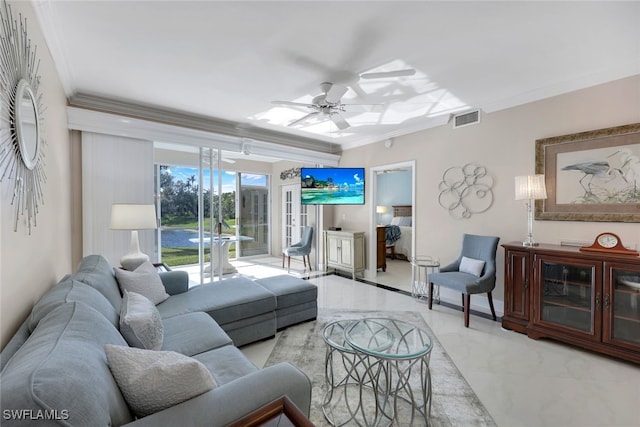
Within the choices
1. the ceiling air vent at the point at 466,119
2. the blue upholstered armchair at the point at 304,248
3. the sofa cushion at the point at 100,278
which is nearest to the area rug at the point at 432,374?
the sofa cushion at the point at 100,278

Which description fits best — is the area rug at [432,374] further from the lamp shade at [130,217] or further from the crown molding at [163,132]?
the crown molding at [163,132]

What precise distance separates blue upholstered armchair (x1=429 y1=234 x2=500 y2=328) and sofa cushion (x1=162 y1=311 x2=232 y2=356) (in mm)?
2464

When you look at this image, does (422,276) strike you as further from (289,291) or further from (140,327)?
(140,327)

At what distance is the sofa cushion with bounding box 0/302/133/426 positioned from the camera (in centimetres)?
70

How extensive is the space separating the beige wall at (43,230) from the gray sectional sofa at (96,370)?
4.4 inches

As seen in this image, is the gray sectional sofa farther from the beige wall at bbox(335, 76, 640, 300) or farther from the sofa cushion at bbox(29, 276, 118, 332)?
the beige wall at bbox(335, 76, 640, 300)

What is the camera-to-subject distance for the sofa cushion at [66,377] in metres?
0.70

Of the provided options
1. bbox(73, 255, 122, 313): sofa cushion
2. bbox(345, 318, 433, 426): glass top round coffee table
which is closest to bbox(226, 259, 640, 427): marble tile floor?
bbox(345, 318, 433, 426): glass top round coffee table

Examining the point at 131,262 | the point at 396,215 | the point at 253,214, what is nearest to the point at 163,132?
the point at 131,262

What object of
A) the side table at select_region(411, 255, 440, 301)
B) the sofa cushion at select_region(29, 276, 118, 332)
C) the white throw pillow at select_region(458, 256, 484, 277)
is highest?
the sofa cushion at select_region(29, 276, 118, 332)

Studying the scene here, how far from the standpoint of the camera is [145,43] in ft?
7.22

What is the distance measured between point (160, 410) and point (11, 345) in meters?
0.65

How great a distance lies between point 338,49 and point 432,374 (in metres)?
2.69

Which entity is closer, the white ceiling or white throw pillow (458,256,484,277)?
the white ceiling
